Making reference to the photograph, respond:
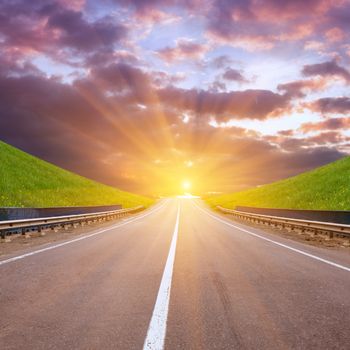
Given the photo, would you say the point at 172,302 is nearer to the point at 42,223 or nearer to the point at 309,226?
the point at 42,223

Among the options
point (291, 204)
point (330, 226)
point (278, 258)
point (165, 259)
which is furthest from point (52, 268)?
point (291, 204)

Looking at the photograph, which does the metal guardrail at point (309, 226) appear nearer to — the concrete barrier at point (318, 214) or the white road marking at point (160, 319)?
the concrete barrier at point (318, 214)

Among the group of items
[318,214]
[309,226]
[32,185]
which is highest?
[32,185]

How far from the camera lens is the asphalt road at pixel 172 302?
156 inches

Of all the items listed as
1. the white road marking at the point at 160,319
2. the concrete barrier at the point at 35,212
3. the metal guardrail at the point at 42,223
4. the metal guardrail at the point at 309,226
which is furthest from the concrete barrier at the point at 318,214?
the concrete barrier at the point at 35,212

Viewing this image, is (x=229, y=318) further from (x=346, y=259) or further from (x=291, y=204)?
(x=291, y=204)

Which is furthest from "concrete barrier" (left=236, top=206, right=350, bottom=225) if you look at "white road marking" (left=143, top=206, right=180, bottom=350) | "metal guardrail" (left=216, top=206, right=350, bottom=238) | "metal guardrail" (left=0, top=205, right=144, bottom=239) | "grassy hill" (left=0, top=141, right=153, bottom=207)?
"grassy hill" (left=0, top=141, right=153, bottom=207)

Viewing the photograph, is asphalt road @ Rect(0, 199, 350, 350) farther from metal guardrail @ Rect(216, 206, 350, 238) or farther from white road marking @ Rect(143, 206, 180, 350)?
metal guardrail @ Rect(216, 206, 350, 238)

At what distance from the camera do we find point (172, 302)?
5.47 metres

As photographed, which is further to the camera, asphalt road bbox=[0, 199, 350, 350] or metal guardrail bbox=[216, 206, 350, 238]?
metal guardrail bbox=[216, 206, 350, 238]

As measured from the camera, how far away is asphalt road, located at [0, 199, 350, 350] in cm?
397

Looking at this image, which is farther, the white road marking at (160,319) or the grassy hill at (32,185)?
the grassy hill at (32,185)

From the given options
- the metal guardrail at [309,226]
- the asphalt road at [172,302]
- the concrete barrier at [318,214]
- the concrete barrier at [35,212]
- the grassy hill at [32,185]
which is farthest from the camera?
the grassy hill at [32,185]

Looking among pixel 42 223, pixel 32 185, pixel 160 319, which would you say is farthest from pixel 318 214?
pixel 32 185
